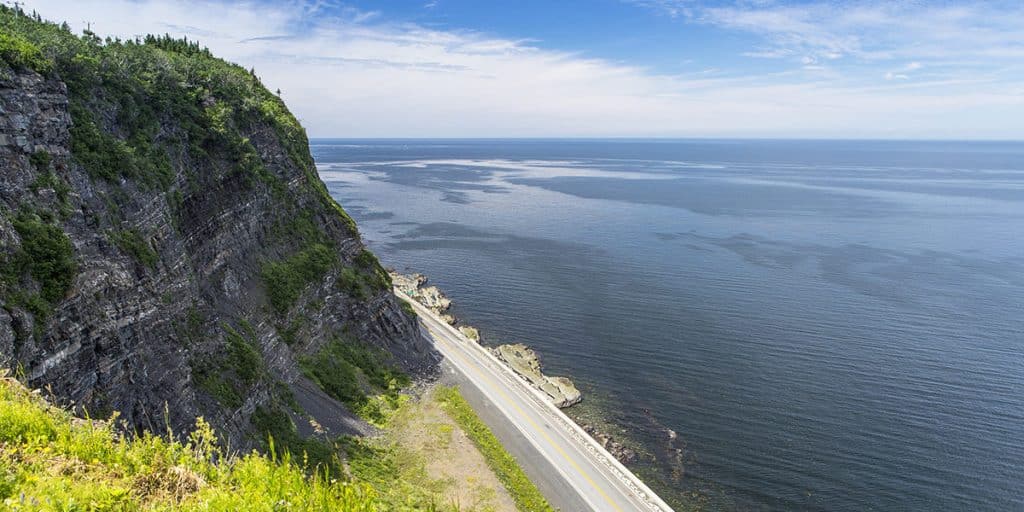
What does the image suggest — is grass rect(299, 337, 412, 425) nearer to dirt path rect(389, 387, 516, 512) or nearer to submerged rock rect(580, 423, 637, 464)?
dirt path rect(389, 387, 516, 512)

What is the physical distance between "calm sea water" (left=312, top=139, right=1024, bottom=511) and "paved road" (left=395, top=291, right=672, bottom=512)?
7.82 metres

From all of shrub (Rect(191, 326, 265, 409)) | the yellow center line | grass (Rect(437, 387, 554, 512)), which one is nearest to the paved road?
the yellow center line

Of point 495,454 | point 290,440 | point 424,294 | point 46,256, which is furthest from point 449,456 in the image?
point 424,294

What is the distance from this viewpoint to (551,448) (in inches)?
1813

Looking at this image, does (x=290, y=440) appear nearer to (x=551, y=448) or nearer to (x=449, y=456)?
(x=449, y=456)

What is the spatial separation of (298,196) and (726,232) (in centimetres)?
10830

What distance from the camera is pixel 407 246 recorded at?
123 m

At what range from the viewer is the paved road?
40812mm

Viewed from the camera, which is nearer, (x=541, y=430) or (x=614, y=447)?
(x=541, y=430)

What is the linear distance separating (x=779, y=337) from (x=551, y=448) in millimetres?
42693

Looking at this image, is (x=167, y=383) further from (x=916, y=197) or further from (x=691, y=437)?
(x=916, y=197)

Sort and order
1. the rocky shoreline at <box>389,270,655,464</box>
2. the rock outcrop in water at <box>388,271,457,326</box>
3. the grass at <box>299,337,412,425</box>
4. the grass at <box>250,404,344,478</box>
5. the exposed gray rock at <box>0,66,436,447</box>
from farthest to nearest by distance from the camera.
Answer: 1. the rock outcrop in water at <box>388,271,457,326</box>
2. the rocky shoreline at <box>389,270,655,464</box>
3. the grass at <box>299,337,412,425</box>
4. the grass at <box>250,404,344,478</box>
5. the exposed gray rock at <box>0,66,436,447</box>

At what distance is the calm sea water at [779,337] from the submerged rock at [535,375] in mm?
2761

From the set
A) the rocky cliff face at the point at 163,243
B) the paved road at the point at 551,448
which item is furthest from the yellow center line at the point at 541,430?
the rocky cliff face at the point at 163,243
